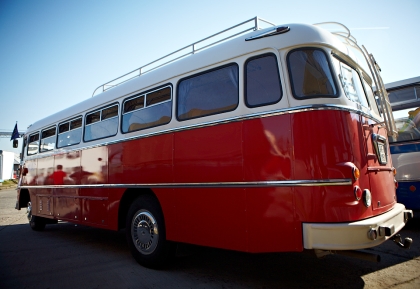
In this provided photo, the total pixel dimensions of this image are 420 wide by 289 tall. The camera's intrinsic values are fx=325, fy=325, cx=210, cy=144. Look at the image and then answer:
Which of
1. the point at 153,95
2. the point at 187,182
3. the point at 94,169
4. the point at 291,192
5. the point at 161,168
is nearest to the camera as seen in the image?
the point at 291,192

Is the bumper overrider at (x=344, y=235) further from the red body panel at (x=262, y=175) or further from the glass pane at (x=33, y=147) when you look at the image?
the glass pane at (x=33, y=147)

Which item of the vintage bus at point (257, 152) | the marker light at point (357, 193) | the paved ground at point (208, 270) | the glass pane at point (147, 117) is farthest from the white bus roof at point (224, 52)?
the paved ground at point (208, 270)

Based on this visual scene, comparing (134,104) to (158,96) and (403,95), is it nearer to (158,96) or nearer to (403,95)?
(158,96)

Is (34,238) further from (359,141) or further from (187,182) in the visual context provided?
(359,141)

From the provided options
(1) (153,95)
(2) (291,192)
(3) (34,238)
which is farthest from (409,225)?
(3) (34,238)

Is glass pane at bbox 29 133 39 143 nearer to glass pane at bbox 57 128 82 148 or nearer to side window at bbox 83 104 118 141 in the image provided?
glass pane at bbox 57 128 82 148

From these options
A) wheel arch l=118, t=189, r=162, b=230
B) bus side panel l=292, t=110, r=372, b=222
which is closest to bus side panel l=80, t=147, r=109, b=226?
wheel arch l=118, t=189, r=162, b=230

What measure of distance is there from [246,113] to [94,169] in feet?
12.2

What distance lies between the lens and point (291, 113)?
11.5ft

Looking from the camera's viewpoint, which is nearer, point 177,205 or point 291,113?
point 291,113

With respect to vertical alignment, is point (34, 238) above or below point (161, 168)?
below

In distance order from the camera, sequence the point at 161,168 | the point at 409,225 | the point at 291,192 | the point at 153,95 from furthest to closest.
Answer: the point at 409,225 → the point at 153,95 → the point at 161,168 → the point at 291,192

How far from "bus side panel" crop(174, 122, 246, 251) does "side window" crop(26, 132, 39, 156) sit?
6181 mm

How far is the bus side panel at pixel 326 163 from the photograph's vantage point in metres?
3.27
